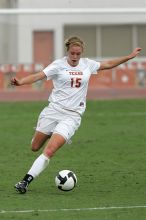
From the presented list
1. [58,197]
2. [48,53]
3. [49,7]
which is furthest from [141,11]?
[58,197]

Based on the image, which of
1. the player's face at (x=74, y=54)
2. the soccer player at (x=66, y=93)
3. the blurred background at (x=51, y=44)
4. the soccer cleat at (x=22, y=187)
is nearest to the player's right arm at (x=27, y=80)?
the soccer player at (x=66, y=93)

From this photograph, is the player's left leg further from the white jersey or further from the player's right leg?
the white jersey

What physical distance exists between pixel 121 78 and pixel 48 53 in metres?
2.85

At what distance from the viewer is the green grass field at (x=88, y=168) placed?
9.84 metres

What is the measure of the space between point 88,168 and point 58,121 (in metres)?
2.47

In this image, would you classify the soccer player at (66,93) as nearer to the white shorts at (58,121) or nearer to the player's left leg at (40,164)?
the white shorts at (58,121)

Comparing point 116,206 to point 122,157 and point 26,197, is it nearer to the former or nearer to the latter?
point 26,197

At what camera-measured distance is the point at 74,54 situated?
1137 centimetres

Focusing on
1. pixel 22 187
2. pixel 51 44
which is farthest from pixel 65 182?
pixel 51 44

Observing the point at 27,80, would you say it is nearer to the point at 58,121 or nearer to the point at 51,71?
the point at 51,71

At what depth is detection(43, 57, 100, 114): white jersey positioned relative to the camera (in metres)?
11.5

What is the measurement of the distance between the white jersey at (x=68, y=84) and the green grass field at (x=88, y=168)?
1.19 meters

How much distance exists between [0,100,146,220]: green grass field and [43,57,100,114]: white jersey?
1.19m

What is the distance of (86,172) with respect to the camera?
525 inches
